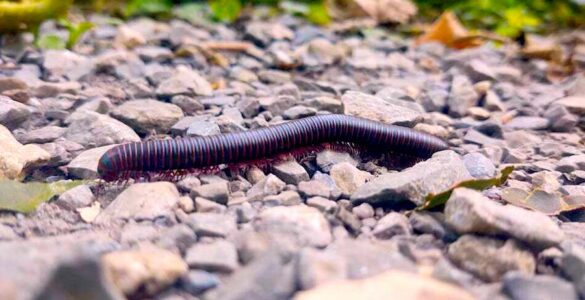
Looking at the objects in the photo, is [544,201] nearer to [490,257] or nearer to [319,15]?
[490,257]

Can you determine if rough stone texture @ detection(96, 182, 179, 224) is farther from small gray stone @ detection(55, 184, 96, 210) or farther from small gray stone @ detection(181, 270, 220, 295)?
small gray stone @ detection(181, 270, 220, 295)

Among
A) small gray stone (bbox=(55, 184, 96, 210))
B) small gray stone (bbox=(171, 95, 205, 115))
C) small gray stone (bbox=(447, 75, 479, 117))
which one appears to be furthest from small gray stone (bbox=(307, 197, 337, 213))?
small gray stone (bbox=(447, 75, 479, 117))

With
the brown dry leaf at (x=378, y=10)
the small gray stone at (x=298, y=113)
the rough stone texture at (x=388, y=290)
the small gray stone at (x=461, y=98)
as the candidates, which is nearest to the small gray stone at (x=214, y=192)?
the rough stone texture at (x=388, y=290)

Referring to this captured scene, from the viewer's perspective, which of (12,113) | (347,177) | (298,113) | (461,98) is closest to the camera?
(347,177)

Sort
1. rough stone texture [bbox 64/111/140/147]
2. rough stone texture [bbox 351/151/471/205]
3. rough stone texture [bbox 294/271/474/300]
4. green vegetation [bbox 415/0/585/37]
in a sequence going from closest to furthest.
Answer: rough stone texture [bbox 294/271/474/300] < rough stone texture [bbox 351/151/471/205] < rough stone texture [bbox 64/111/140/147] < green vegetation [bbox 415/0/585/37]

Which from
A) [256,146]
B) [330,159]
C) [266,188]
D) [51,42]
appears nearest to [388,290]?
[266,188]

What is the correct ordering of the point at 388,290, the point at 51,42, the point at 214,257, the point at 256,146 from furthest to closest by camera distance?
the point at 51,42
the point at 256,146
the point at 214,257
the point at 388,290

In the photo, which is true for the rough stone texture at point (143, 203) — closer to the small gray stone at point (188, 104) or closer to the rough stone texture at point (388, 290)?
the rough stone texture at point (388, 290)
